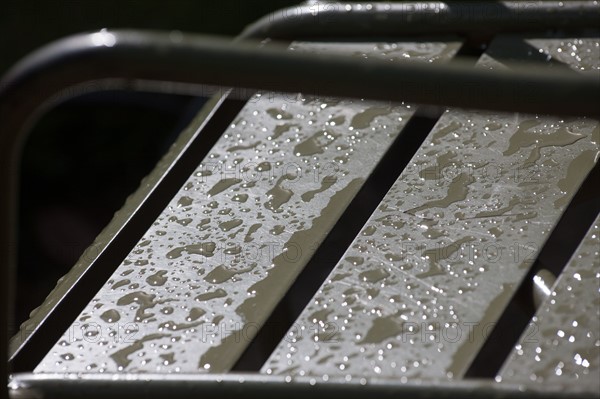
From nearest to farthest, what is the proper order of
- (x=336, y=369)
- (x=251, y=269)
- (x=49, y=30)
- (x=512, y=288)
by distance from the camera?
(x=336, y=369), (x=512, y=288), (x=251, y=269), (x=49, y=30)

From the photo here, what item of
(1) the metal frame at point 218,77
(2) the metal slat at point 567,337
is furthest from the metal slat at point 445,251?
(1) the metal frame at point 218,77

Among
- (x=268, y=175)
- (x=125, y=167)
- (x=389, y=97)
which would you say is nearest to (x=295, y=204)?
(x=268, y=175)

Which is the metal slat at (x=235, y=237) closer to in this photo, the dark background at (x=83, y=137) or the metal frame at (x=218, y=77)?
the metal frame at (x=218, y=77)

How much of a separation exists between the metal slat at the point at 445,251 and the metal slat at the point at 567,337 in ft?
0.23

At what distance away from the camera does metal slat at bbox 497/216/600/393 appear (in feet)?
3.95

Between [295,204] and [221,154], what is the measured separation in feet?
0.77

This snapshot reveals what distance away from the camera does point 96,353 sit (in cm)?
135

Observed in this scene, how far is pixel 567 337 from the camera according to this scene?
1.28 m

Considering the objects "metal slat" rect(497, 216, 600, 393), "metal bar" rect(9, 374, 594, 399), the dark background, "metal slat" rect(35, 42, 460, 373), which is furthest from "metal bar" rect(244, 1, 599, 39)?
the dark background

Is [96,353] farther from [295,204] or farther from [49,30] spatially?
[49,30]

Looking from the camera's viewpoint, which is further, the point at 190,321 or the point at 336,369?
the point at 190,321

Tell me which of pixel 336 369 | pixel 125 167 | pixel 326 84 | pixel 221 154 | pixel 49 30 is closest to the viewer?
pixel 326 84

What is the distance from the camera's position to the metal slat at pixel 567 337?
121cm

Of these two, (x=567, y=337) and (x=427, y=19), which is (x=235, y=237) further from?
(x=427, y=19)
